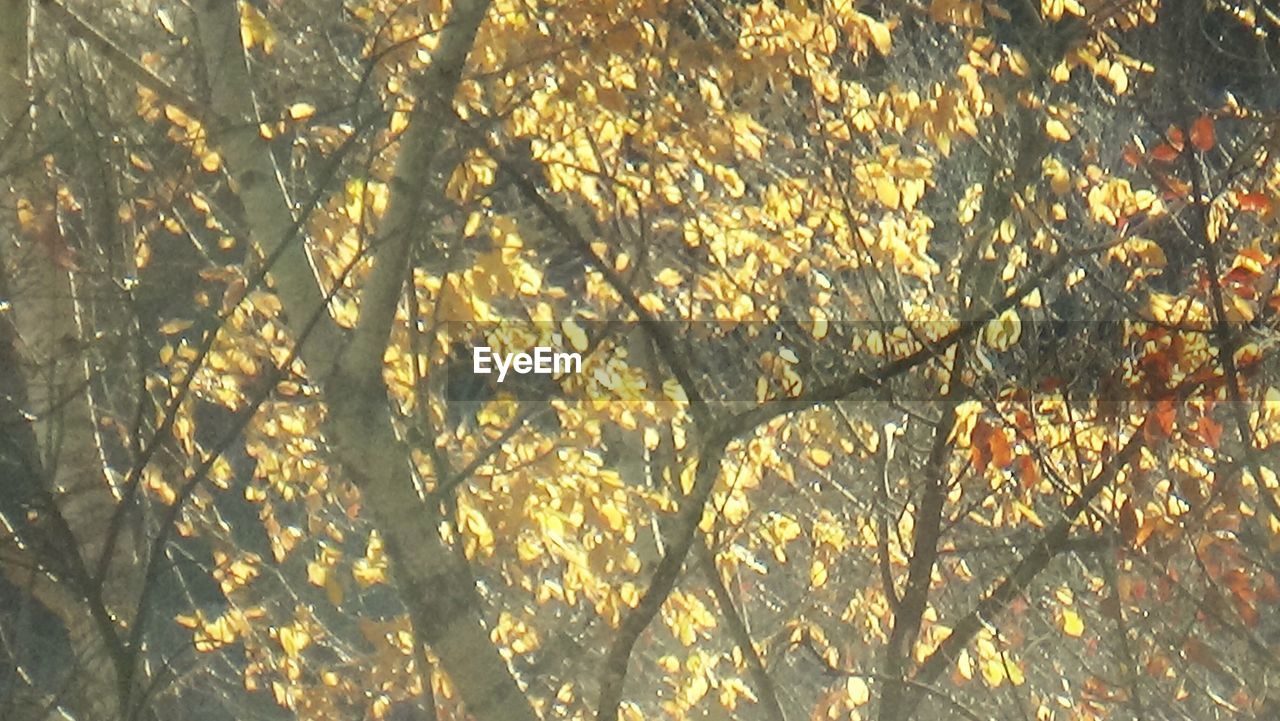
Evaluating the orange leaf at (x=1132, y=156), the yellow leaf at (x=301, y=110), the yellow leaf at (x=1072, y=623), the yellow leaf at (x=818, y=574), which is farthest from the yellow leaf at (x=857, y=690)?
the yellow leaf at (x=301, y=110)

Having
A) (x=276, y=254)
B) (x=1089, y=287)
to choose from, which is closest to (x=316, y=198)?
(x=276, y=254)

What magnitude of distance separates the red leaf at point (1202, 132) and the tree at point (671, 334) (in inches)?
0.4

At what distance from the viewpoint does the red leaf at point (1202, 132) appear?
8.71 feet

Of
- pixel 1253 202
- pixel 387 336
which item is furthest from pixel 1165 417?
pixel 387 336

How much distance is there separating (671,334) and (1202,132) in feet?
3.19

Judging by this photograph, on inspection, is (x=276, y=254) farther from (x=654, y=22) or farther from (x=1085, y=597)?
(x=1085, y=597)

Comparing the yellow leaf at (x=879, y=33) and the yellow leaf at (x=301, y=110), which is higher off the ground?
the yellow leaf at (x=879, y=33)

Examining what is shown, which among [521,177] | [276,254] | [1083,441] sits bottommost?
[1083,441]

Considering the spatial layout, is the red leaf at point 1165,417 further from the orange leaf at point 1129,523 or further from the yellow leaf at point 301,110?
the yellow leaf at point 301,110

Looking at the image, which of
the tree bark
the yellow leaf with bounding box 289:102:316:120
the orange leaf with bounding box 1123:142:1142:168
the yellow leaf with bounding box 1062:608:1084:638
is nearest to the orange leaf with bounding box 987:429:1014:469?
the yellow leaf with bounding box 1062:608:1084:638

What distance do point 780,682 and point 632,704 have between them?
11.5 inches

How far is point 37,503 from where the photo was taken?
2.69 m

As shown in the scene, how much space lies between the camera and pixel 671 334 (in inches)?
112

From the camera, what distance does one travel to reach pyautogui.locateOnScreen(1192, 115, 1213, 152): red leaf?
2656 mm
